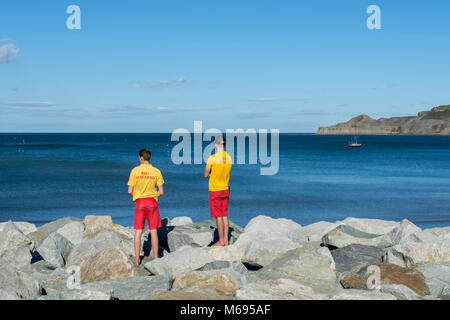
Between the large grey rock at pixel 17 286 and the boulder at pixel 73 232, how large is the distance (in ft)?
13.6

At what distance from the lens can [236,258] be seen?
8.27m

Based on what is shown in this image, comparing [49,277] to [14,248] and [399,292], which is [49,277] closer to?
[14,248]

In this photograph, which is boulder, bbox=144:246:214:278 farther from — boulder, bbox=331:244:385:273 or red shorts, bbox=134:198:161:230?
boulder, bbox=331:244:385:273

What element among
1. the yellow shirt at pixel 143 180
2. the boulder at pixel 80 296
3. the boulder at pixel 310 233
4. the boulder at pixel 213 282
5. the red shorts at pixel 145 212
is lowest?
the boulder at pixel 310 233

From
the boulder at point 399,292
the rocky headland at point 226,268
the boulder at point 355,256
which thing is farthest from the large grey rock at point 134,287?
the boulder at point 355,256

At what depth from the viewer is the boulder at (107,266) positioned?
23.7 feet

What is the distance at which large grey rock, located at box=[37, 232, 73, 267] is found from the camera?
8.28 meters

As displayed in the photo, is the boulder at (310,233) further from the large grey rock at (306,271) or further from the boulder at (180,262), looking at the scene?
the boulder at (180,262)

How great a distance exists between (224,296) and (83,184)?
28.6m

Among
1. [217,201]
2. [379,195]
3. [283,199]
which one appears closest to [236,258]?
[217,201]

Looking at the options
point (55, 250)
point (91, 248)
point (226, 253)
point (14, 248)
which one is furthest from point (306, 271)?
point (14, 248)

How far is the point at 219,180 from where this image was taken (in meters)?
8.77

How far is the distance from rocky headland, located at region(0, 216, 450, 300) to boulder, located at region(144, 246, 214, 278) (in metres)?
0.02
